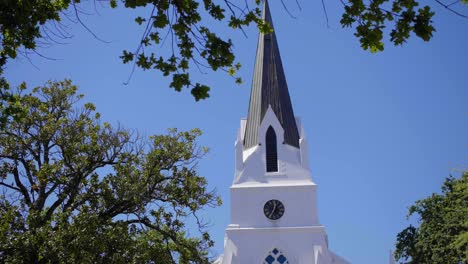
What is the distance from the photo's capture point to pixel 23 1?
640 centimetres

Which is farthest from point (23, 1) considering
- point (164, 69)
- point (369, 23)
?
point (369, 23)

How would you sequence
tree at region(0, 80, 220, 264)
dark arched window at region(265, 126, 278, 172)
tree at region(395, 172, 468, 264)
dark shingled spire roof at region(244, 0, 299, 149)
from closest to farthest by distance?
tree at region(0, 80, 220, 264) → tree at region(395, 172, 468, 264) → dark arched window at region(265, 126, 278, 172) → dark shingled spire roof at region(244, 0, 299, 149)

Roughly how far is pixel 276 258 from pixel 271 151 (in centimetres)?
622

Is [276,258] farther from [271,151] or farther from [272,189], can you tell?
[271,151]

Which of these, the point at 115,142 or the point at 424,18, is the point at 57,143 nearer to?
the point at 115,142

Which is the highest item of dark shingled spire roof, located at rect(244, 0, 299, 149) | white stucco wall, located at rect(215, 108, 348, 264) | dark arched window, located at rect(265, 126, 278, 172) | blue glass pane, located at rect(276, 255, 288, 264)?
dark shingled spire roof, located at rect(244, 0, 299, 149)

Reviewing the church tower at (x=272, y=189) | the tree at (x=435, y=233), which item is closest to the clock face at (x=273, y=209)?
the church tower at (x=272, y=189)

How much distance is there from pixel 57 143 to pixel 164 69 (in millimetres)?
9389

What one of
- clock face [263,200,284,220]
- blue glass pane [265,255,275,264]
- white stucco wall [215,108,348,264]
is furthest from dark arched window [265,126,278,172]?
blue glass pane [265,255,275,264]

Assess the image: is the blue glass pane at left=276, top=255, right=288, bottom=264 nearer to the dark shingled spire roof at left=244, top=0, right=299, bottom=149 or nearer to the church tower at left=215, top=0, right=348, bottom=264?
the church tower at left=215, top=0, right=348, bottom=264

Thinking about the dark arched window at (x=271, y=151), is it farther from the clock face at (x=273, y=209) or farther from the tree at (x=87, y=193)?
the tree at (x=87, y=193)

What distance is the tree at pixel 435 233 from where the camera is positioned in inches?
995

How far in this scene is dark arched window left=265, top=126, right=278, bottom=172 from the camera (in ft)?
94.3

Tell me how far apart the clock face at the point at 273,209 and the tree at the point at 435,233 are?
770 cm
